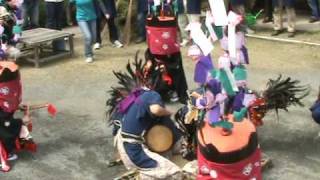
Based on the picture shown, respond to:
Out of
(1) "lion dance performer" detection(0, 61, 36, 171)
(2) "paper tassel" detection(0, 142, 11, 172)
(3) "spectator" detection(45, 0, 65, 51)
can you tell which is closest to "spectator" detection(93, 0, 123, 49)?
(3) "spectator" detection(45, 0, 65, 51)

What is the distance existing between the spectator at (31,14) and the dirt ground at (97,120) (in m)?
1.65

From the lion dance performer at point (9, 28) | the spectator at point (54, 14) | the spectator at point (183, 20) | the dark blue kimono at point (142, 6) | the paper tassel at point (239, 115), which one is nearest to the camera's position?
the paper tassel at point (239, 115)

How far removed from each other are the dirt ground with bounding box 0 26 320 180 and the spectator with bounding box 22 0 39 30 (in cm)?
165

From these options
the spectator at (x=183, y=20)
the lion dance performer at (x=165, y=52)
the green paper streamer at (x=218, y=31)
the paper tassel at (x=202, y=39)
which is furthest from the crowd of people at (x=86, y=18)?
the paper tassel at (x=202, y=39)

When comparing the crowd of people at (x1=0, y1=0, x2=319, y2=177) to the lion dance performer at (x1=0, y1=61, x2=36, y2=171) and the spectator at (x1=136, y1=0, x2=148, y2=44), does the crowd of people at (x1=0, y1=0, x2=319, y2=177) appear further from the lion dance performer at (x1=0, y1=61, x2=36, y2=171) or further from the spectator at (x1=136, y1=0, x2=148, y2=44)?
the spectator at (x1=136, y1=0, x2=148, y2=44)

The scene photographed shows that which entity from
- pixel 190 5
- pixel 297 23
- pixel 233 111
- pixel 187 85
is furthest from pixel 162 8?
pixel 297 23

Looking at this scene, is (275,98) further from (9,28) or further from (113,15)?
(113,15)

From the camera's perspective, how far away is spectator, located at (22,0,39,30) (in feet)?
33.7

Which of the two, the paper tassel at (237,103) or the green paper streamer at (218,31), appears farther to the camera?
the green paper streamer at (218,31)

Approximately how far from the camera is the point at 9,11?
5.63 meters

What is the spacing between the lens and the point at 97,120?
6.40 metres

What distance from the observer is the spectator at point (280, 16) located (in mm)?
9586

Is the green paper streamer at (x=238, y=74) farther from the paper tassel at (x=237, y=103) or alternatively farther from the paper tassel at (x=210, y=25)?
the paper tassel at (x=210, y=25)

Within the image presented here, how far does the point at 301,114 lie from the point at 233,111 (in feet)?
7.91
